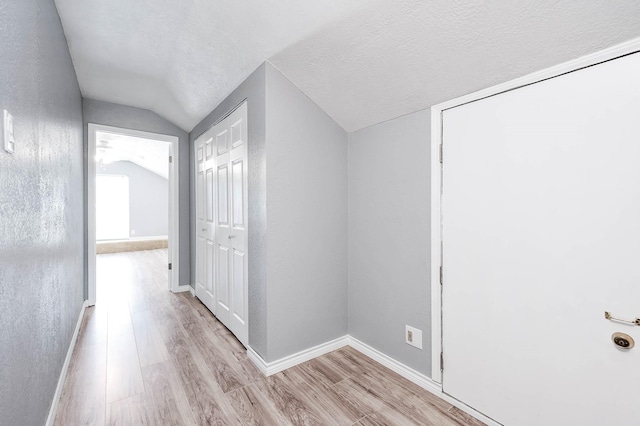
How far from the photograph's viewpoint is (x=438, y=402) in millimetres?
1683

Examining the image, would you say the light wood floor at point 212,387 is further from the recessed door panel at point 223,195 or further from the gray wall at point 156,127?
the gray wall at point 156,127

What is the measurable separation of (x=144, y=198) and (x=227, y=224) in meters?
7.55

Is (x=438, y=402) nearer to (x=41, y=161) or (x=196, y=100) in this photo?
(x=41, y=161)

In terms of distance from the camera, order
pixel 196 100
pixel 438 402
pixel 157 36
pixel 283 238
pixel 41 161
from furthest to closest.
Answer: pixel 196 100, pixel 157 36, pixel 283 238, pixel 438 402, pixel 41 161

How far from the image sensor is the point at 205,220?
10.8 feet

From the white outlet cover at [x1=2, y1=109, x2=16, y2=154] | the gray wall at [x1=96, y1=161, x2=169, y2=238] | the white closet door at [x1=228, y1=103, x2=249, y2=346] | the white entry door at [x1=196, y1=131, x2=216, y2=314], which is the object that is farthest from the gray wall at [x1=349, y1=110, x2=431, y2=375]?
the gray wall at [x1=96, y1=161, x2=169, y2=238]

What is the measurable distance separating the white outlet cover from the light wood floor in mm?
1491

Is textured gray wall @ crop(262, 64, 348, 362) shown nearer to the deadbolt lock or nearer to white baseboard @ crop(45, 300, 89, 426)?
white baseboard @ crop(45, 300, 89, 426)

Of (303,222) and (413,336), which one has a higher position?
(303,222)

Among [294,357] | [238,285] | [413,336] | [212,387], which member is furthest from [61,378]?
[413,336]

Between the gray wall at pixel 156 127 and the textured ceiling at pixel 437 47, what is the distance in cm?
253

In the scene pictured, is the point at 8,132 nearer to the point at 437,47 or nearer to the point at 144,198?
the point at 437,47

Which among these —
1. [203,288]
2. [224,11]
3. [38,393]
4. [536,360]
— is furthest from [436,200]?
[203,288]

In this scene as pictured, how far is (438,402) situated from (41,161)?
2.54 m
